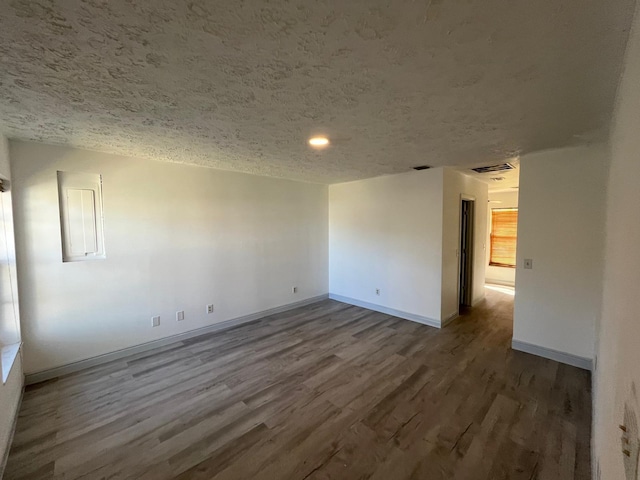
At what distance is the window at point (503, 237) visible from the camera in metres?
6.84

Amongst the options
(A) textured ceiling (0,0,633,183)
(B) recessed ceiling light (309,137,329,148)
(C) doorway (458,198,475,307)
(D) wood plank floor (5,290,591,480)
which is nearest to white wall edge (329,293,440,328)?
(D) wood plank floor (5,290,591,480)

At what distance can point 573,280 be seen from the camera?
293 centimetres

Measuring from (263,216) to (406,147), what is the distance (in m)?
2.64

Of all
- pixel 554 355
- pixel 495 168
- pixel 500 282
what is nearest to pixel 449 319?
pixel 554 355

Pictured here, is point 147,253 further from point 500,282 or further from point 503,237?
point 503,237

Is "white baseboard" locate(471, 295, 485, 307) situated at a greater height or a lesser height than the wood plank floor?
greater

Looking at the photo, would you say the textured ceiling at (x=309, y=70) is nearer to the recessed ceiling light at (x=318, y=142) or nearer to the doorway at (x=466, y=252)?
the recessed ceiling light at (x=318, y=142)

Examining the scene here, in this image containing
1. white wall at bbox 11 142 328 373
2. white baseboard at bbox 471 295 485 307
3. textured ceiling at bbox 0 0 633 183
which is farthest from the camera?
white baseboard at bbox 471 295 485 307

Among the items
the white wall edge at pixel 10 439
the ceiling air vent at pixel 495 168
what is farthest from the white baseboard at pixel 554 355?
the white wall edge at pixel 10 439

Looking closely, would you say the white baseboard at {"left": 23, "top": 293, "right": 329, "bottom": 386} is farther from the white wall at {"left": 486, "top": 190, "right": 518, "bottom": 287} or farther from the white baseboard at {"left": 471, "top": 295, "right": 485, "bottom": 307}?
the white wall at {"left": 486, "top": 190, "right": 518, "bottom": 287}

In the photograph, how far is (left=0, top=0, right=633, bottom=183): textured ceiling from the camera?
1.01 m

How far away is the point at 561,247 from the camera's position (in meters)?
2.99

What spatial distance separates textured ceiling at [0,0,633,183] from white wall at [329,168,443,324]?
1.65 metres

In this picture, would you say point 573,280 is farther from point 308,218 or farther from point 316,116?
point 308,218
